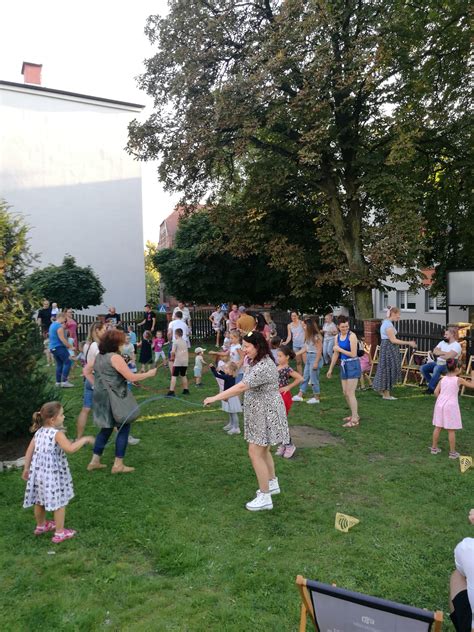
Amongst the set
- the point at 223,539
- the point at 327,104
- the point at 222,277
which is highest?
the point at 327,104

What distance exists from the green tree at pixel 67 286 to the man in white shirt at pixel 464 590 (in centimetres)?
2036

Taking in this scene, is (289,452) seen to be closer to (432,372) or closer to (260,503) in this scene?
(260,503)

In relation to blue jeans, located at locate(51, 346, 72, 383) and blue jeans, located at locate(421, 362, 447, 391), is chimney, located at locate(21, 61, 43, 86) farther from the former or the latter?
blue jeans, located at locate(421, 362, 447, 391)

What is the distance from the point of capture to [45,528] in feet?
15.7

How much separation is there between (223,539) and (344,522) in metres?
1.17

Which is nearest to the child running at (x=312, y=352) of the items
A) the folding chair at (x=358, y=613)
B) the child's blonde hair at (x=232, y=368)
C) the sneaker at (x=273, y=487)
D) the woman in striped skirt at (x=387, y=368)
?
the woman in striped skirt at (x=387, y=368)

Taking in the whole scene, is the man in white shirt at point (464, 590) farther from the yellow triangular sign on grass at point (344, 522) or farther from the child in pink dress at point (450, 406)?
the child in pink dress at point (450, 406)

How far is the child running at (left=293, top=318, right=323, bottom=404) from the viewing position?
9.80 meters

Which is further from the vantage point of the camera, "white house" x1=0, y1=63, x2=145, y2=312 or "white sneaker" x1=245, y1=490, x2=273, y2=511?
"white house" x1=0, y1=63, x2=145, y2=312

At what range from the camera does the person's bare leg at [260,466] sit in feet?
16.9

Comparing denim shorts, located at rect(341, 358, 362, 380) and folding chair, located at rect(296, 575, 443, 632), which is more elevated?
denim shorts, located at rect(341, 358, 362, 380)

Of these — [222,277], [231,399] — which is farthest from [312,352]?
[222,277]

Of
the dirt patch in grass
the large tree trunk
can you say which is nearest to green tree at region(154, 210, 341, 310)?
the large tree trunk

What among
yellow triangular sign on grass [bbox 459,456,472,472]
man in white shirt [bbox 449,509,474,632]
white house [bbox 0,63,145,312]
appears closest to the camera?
man in white shirt [bbox 449,509,474,632]
